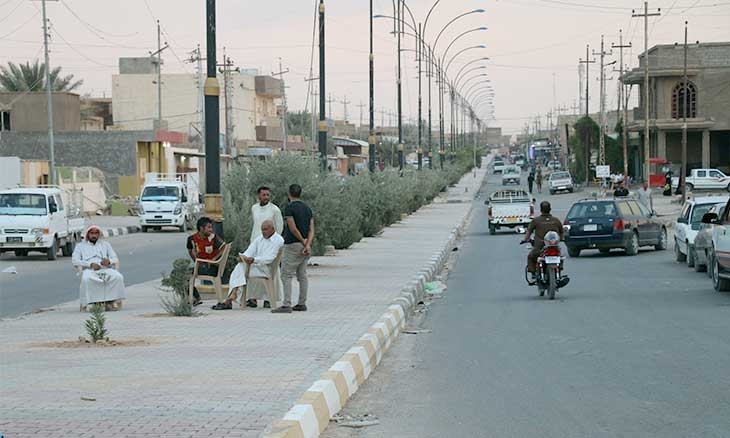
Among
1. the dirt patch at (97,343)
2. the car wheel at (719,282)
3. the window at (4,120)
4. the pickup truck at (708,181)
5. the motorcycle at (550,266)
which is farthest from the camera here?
the window at (4,120)

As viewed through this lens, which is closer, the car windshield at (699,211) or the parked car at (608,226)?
the car windshield at (699,211)

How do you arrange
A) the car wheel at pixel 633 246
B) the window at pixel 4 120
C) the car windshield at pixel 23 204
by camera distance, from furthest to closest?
the window at pixel 4 120
the car windshield at pixel 23 204
the car wheel at pixel 633 246

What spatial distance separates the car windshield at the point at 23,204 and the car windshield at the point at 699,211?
16.5 m

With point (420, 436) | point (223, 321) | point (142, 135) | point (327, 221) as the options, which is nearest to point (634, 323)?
point (223, 321)

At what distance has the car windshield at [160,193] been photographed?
44.6m

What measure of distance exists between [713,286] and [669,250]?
448 inches

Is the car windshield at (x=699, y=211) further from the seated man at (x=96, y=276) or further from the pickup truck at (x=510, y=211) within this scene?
the pickup truck at (x=510, y=211)

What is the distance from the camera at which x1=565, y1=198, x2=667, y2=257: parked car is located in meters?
28.5

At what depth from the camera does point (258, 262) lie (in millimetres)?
15430

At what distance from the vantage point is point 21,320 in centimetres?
1539

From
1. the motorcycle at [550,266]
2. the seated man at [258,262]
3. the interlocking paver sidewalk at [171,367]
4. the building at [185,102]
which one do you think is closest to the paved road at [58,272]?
the interlocking paver sidewalk at [171,367]

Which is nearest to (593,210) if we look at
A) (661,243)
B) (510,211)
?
(661,243)

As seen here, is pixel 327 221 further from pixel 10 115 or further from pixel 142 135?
pixel 10 115

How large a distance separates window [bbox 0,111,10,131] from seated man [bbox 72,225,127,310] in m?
61.1
